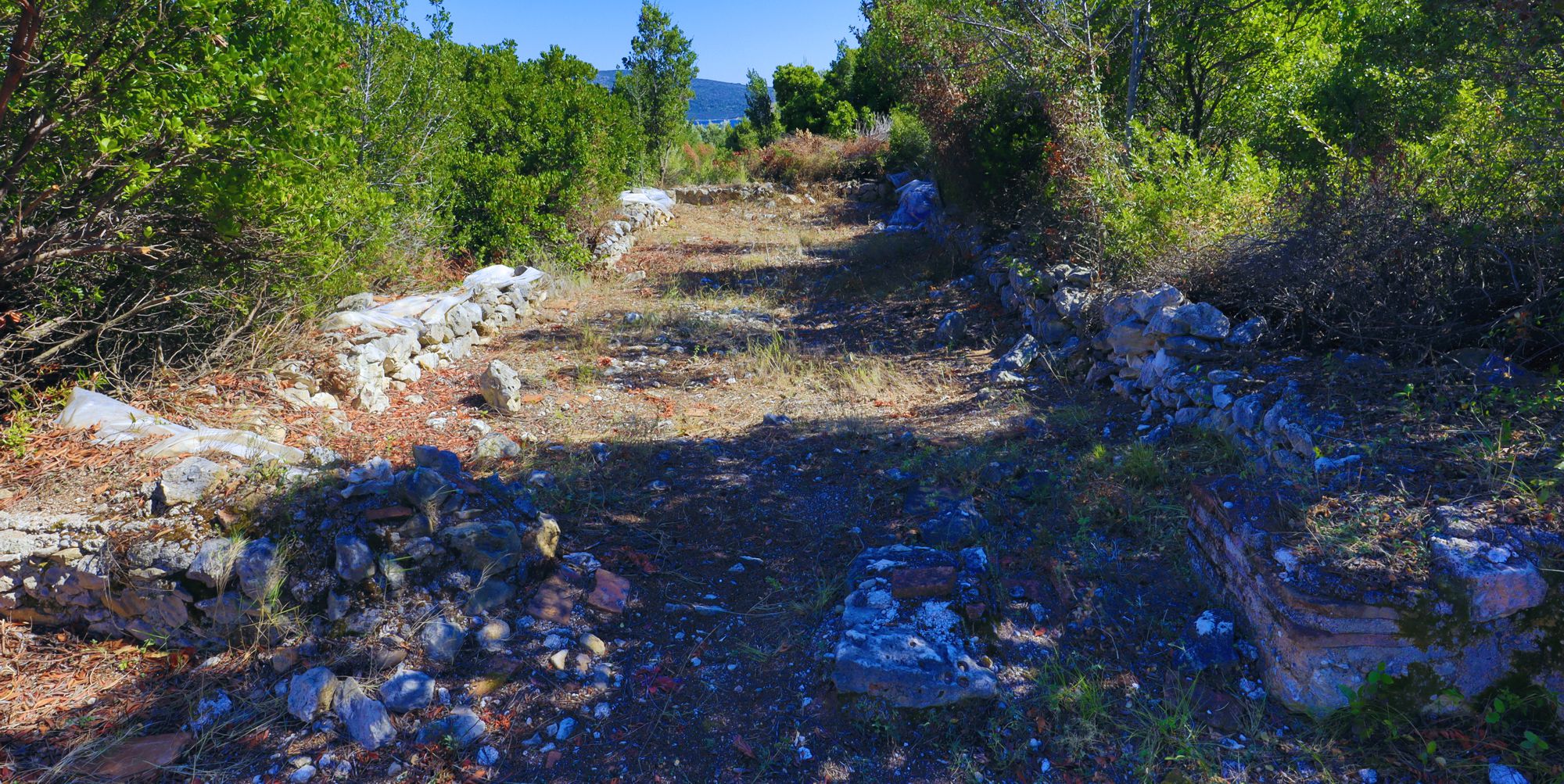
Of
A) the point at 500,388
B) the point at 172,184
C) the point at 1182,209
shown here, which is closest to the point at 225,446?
the point at 172,184

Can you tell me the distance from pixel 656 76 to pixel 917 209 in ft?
26.1

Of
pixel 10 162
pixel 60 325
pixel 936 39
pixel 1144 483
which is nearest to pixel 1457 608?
pixel 1144 483

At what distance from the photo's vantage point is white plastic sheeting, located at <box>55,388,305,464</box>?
394 cm

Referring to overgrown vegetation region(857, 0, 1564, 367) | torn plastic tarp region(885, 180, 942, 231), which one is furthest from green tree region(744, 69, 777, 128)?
overgrown vegetation region(857, 0, 1564, 367)

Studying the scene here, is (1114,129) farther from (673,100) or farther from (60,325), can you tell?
(673,100)

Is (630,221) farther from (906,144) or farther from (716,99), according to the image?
(716,99)

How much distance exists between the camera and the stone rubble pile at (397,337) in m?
5.71

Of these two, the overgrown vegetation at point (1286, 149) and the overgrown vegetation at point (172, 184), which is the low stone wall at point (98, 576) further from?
the overgrown vegetation at point (1286, 149)

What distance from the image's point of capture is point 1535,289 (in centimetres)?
381

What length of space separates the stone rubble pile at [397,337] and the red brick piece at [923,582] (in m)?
4.28

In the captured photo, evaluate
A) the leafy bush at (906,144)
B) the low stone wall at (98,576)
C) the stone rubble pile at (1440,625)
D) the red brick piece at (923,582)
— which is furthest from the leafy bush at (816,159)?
the low stone wall at (98,576)

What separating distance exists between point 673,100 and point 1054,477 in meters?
16.1

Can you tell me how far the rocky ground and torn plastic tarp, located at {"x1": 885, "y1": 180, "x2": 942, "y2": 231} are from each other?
27.5 feet

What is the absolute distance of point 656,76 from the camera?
18.2 metres
